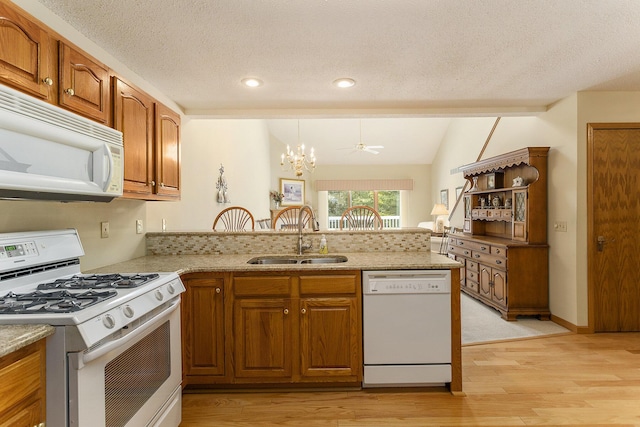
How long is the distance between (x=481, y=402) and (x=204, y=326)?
6.10ft

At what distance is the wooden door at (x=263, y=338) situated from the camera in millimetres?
2244

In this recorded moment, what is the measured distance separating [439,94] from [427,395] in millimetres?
Answer: 2495

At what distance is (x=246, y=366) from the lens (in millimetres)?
2260

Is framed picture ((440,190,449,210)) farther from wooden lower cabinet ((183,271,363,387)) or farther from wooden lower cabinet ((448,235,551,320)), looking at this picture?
wooden lower cabinet ((183,271,363,387))

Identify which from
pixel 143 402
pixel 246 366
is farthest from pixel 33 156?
pixel 246 366

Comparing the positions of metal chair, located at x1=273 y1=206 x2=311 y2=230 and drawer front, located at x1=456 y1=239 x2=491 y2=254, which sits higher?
metal chair, located at x1=273 y1=206 x2=311 y2=230

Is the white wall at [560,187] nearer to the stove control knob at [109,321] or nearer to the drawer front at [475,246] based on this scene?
the drawer front at [475,246]

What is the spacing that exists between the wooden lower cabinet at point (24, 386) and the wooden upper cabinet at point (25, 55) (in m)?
1.03

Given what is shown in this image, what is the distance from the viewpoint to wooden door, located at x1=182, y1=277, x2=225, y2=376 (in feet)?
7.39

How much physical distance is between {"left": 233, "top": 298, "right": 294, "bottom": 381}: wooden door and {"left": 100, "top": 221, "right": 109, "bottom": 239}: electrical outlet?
102cm

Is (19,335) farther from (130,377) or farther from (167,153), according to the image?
(167,153)

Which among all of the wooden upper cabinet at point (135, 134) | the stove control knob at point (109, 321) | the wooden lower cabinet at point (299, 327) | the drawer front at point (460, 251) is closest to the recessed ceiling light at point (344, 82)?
the wooden upper cabinet at point (135, 134)

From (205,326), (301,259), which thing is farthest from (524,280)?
(205,326)

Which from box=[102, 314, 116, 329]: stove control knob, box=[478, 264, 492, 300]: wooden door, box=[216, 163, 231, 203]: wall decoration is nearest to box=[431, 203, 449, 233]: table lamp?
box=[478, 264, 492, 300]: wooden door
